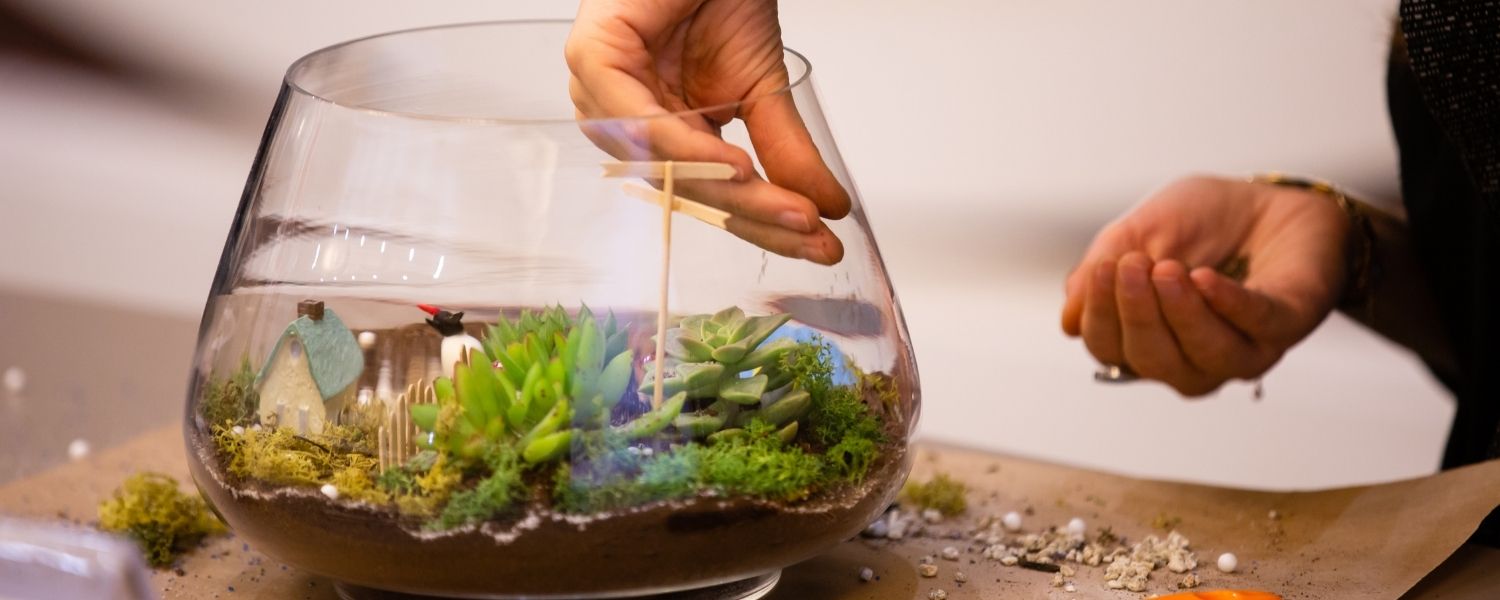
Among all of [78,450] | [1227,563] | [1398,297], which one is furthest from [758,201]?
[1398,297]

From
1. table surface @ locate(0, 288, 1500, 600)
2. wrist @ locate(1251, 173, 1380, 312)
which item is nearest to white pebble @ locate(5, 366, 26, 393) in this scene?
table surface @ locate(0, 288, 1500, 600)

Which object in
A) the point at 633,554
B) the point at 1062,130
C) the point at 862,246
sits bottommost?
the point at 633,554

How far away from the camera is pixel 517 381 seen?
1.81ft

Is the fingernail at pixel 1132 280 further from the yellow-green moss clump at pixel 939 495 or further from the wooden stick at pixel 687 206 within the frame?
the wooden stick at pixel 687 206

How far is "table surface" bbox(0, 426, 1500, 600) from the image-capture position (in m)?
0.67

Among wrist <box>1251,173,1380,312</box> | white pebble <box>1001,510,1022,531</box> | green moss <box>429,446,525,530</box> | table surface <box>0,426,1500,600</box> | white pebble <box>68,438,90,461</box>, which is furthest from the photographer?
wrist <box>1251,173,1380,312</box>

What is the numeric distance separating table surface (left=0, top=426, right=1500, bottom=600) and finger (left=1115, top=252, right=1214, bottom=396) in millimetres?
96

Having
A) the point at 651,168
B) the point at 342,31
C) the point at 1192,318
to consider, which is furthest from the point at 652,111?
the point at 342,31

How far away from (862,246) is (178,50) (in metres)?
2.14

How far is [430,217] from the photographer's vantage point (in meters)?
0.57

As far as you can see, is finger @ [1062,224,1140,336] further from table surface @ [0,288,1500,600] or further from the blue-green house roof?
the blue-green house roof

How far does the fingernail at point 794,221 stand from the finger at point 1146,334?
0.31 m

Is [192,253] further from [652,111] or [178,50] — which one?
[652,111]

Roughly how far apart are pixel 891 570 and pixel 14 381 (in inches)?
30.6
